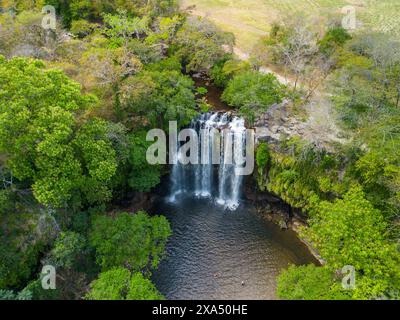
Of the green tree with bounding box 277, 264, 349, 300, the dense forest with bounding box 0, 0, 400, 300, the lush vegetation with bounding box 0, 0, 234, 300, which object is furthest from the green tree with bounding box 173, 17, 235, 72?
the green tree with bounding box 277, 264, 349, 300

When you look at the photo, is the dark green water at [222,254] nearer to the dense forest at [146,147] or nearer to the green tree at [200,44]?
the dense forest at [146,147]

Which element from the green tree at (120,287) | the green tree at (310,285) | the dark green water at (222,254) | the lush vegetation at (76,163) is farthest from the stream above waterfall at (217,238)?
the green tree at (120,287)

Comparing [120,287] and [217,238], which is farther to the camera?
[217,238]

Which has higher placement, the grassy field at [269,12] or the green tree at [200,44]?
the grassy field at [269,12]

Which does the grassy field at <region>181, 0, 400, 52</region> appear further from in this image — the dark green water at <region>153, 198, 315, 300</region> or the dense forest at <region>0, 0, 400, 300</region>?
the dark green water at <region>153, 198, 315, 300</region>

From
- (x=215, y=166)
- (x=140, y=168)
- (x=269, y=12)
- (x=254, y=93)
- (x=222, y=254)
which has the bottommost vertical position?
(x=222, y=254)

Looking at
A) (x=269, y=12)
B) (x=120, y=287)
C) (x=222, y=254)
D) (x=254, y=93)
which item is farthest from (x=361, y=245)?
(x=269, y=12)

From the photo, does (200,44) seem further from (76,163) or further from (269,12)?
(269,12)

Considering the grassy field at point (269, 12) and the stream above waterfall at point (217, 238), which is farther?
the grassy field at point (269, 12)
